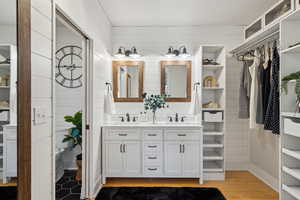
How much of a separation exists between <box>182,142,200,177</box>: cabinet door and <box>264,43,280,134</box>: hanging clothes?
1111mm

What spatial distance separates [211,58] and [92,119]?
245 cm

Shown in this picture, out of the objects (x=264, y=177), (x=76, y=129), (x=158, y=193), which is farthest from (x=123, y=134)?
(x=264, y=177)

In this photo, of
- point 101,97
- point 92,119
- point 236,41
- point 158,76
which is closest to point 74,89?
point 101,97

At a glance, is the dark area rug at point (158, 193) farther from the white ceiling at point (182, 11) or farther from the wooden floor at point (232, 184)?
the white ceiling at point (182, 11)

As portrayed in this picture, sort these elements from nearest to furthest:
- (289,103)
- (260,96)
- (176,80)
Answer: (289,103) < (260,96) < (176,80)

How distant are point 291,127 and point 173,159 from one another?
1817 mm

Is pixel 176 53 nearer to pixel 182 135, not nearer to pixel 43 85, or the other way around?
pixel 182 135

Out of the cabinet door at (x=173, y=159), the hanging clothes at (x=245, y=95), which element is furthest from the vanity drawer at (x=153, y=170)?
the hanging clothes at (x=245, y=95)

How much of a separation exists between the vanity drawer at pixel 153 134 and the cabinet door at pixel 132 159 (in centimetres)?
17

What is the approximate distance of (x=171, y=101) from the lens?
4.21 m

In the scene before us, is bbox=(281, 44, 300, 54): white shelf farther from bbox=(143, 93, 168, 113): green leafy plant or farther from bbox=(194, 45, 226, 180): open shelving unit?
bbox=(143, 93, 168, 113): green leafy plant

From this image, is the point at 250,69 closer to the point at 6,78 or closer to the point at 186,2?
the point at 186,2

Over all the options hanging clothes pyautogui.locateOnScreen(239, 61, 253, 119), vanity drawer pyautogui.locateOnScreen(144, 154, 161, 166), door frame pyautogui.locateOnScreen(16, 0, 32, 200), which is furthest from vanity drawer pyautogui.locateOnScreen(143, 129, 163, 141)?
door frame pyautogui.locateOnScreen(16, 0, 32, 200)

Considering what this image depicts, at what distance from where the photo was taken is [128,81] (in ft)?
13.9
